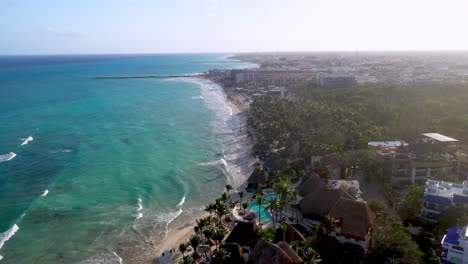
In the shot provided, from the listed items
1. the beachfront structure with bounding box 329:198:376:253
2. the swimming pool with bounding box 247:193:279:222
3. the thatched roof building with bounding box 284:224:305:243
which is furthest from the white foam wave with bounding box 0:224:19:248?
the beachfront structure with bounding box 329:198:376:253

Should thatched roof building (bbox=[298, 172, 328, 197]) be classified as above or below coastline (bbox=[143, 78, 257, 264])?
above

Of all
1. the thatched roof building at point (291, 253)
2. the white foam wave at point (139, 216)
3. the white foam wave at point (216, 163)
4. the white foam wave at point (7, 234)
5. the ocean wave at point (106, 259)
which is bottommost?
the ocean wave at point (106, 259)

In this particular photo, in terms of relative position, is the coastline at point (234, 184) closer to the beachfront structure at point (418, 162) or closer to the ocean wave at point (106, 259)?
the ocean wave at point (106, 259)

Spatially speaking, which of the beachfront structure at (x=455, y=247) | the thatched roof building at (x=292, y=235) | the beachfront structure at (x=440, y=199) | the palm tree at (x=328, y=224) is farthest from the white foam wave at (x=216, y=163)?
the beachfront structure at (x=455, y=247)

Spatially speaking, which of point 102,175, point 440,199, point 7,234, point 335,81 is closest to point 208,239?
point 440,199

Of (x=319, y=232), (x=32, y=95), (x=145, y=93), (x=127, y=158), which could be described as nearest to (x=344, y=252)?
(x=319, y=232)

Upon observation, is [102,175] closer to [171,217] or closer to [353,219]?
[171,217]

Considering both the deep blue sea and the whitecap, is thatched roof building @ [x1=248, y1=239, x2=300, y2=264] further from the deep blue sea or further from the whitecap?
the whitecap
